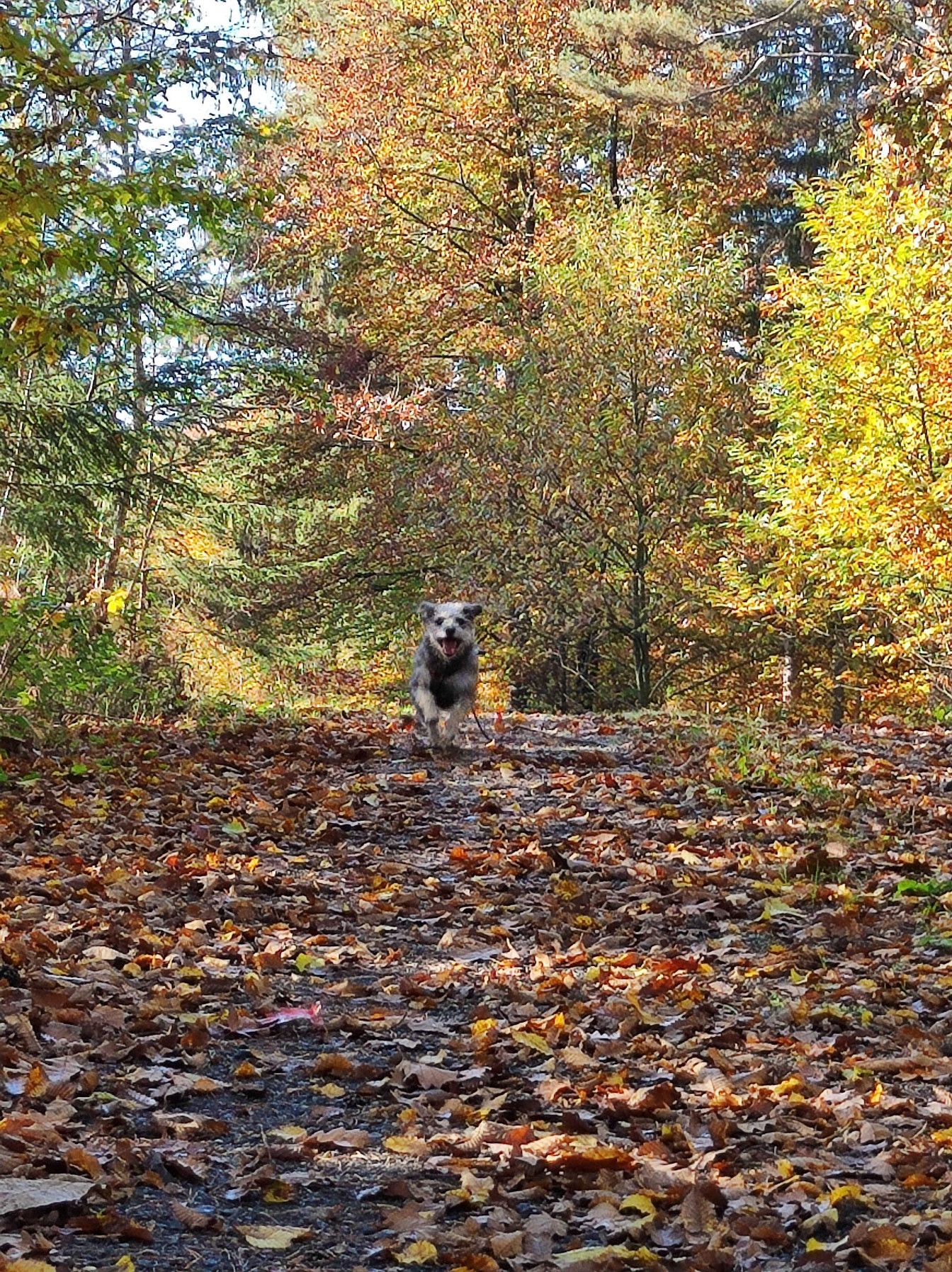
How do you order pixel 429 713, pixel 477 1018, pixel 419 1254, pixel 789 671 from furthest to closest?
pixel 789 671
pixel 429 713
pixel 477 1018
pixel 419 1254

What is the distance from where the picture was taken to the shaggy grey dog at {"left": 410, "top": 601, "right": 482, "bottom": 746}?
1137 cm

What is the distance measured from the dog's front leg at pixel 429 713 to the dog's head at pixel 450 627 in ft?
1.11

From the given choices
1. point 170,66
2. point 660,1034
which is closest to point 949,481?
point 170,66

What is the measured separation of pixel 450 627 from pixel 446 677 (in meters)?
0.41

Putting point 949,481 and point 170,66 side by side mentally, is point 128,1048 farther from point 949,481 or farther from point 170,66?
point 949,481

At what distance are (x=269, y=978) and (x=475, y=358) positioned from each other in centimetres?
1589

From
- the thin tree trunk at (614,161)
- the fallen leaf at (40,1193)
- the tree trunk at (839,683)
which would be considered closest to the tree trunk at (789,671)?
the tree trunk at (839,683)

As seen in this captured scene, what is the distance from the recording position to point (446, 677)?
11375mm

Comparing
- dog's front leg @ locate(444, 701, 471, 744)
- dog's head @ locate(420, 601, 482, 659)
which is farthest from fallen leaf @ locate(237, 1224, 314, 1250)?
dog's head @ locate(420, 601, 482, 659)

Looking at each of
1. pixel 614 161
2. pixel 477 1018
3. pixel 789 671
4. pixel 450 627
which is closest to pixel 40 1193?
pixel 477 1018

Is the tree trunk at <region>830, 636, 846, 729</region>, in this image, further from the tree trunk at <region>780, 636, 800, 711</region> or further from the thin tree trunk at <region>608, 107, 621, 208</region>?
the thin tree trunk at <region>608, 107, 621, 208</region>

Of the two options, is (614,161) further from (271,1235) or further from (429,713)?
(271,1235)

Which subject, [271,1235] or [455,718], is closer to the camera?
[271,1235]

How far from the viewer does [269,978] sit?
19.7ft
